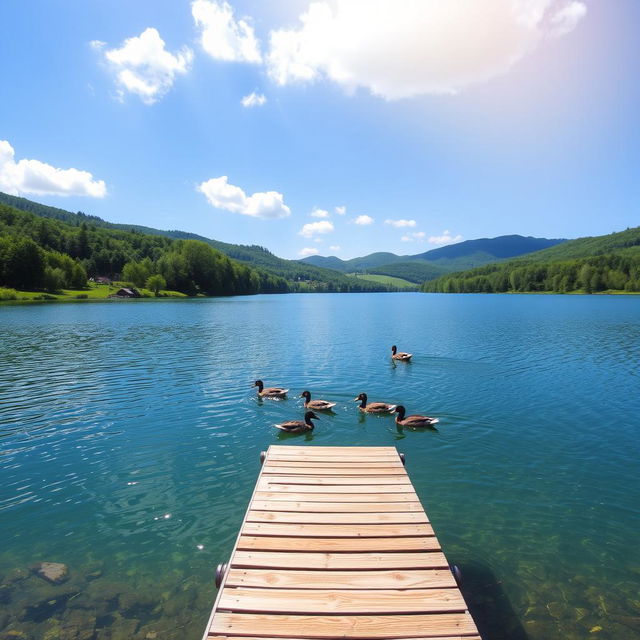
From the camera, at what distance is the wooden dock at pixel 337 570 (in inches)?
215

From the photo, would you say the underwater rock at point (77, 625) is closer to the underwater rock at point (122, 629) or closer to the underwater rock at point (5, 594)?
the underwater rock at point (122, 629)

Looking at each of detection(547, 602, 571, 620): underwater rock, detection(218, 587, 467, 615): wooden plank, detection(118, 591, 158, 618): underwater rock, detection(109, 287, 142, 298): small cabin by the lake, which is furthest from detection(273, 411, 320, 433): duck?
detection(109, 287, 142, 298): small cabin by the lake

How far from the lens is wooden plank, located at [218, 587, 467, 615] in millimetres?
5723

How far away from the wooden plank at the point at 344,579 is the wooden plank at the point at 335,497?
2436 millimetres

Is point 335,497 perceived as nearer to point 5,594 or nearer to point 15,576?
point 5,594

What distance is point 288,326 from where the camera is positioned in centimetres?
6475

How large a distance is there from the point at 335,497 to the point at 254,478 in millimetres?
5244

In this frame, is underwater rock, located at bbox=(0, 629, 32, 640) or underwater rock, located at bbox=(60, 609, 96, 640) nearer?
underwater rock, located at bbox=(0, 629, 32, 640)

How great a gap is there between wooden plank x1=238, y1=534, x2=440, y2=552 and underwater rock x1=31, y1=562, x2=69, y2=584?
5.16 metres

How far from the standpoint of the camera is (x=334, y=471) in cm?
1065

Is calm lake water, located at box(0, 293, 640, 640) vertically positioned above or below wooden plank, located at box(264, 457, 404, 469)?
below

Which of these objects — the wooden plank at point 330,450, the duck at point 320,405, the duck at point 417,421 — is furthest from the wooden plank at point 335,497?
the duck at point 320,405

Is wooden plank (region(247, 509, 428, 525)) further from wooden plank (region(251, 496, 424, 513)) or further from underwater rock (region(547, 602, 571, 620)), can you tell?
underwater rock (region(547, 602, 571, 620))

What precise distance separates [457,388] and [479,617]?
18674mm
